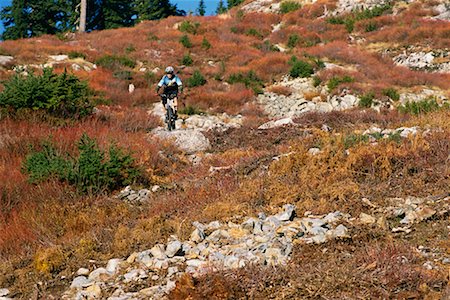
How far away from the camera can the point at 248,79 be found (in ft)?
64.4

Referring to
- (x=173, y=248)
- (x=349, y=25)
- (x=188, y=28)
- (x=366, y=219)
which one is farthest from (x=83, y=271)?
(x=349, y=25)

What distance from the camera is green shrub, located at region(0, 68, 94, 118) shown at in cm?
999

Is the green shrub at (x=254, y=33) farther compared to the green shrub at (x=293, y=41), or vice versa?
the green shrub at (x=254, y=33)

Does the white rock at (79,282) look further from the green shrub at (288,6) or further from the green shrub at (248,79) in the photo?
the green shrub at (288,6)

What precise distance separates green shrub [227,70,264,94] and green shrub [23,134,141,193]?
493 inches

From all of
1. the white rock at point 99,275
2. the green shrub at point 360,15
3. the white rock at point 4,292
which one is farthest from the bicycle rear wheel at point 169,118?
the green shrub at point 360,15

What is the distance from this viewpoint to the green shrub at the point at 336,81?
17.7 metres

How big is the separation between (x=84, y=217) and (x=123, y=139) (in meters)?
4.07

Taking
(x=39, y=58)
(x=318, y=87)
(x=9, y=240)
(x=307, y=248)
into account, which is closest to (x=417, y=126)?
(x=307, y=248)

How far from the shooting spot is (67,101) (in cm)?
1097

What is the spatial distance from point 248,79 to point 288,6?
19.3 metres

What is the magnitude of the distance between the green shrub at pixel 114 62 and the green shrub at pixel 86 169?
46.2 ft

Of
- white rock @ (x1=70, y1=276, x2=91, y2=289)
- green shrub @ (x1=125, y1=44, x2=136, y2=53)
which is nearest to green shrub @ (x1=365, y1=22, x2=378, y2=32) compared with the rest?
green shrub @ (x1=125, y1=44, x2=136, y2=53)

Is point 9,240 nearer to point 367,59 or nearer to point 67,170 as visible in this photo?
point 67,170
